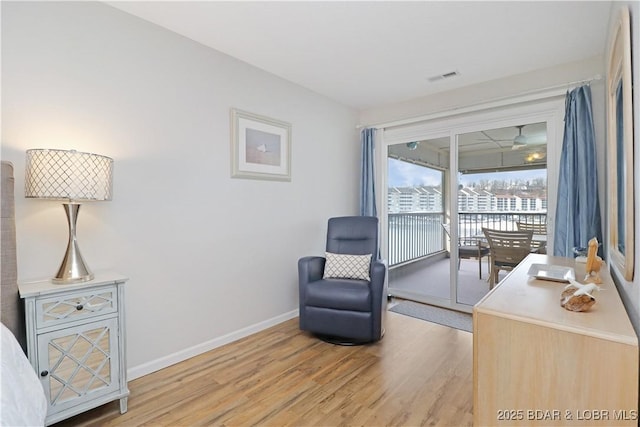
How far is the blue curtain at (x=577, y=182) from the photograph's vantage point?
2.58m

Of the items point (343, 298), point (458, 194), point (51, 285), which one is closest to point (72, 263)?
point (51, 285)

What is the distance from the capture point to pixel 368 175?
159 inches

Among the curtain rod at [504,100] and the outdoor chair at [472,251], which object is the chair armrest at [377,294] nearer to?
the outdoor chair at [472,251]

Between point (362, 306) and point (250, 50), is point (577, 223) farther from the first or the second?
point (250, 50)

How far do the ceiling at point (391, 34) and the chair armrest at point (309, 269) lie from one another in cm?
182

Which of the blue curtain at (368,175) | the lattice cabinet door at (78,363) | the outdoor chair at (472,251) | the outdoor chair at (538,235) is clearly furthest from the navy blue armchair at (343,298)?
the outdoor chair at (538,235)

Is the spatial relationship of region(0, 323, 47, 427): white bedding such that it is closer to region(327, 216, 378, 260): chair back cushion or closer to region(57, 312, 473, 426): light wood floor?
region(57, 312, 473, 426): light wood floor

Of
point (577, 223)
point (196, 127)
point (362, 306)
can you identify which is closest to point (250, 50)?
point (196, 127)

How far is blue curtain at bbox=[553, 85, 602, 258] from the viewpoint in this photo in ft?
8.45

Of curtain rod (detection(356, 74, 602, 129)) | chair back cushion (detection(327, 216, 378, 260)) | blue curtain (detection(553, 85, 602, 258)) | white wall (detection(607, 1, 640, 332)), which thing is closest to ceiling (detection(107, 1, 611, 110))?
curtain rod (detection(356, 74, 602, 129))

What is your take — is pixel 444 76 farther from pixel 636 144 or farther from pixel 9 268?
pixel 9 268

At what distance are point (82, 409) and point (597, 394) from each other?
2280mm

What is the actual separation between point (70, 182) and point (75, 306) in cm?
65

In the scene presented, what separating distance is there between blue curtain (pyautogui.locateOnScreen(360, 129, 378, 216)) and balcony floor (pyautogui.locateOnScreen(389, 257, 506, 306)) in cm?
95
